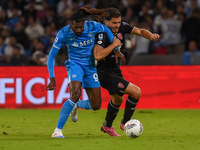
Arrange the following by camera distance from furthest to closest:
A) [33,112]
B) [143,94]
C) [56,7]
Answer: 1. [56,7]
2. [143,94]
3. [33,112]

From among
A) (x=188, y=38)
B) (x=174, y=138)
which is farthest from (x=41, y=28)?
(x=174, y=138)

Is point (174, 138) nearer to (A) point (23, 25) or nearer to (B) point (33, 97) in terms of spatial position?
(B) point (33, 97)

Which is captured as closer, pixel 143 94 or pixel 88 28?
pixel 88 28

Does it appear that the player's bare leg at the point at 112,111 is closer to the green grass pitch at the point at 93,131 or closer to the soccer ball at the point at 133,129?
the green grass pitch at the point at 93,131

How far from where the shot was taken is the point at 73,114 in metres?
Result: 7.20

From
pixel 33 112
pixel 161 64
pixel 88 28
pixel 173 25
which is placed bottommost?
pixel 33 112

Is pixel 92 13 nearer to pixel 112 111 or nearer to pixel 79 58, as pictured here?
pixel 79 58

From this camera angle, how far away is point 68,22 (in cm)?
1308

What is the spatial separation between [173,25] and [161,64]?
1.70m

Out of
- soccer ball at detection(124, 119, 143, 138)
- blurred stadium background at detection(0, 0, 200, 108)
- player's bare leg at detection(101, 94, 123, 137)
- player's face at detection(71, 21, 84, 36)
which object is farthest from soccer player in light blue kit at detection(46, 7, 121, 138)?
Result: blurred stadium background at detection(0, 0, 200, 108)

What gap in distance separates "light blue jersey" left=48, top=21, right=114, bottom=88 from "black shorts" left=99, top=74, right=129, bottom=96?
210 mm

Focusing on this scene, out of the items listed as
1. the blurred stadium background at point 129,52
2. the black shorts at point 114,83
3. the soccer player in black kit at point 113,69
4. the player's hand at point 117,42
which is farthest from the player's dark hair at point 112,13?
the blurred stadium background at point 129,52

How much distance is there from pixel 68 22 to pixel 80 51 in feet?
22.2

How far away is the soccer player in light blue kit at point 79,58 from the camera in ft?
20.3
